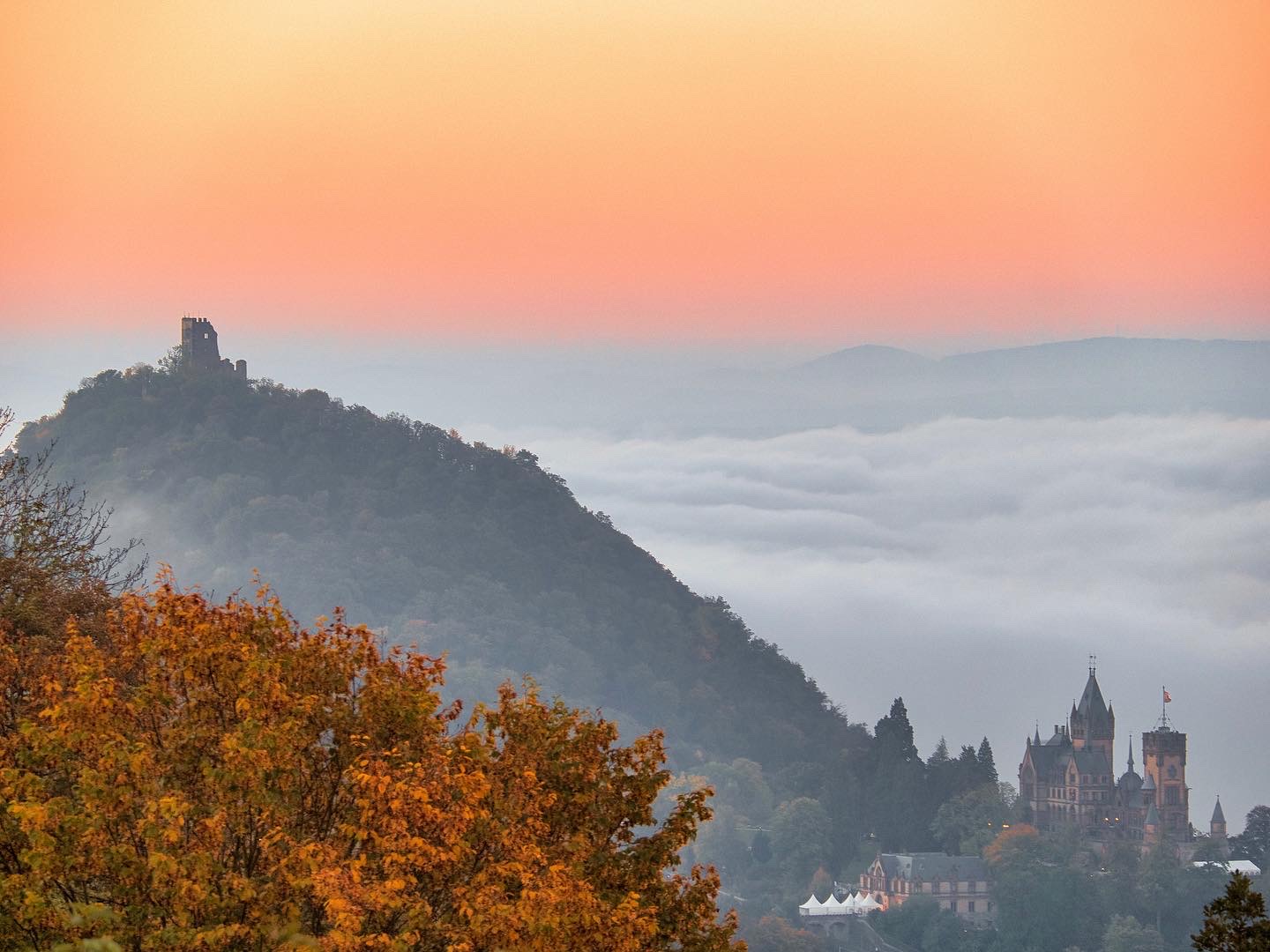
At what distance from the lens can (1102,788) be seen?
172000 mm

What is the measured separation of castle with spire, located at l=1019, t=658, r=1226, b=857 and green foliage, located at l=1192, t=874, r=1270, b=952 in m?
153

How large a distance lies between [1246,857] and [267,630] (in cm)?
16228

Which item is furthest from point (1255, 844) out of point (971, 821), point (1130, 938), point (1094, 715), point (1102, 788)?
point (1130, 938)

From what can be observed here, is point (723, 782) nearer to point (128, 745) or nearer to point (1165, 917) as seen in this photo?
point (1165, 917)

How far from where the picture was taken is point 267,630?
19.1 metres

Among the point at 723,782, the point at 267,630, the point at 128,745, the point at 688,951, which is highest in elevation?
the point at 723,782

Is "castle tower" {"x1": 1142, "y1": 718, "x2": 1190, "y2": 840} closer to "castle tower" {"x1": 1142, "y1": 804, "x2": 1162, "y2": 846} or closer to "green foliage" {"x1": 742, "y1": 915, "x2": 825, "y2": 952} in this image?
"castle tower" {"x1": 1142, "y1": 804, "x2": 1162, "y2": 846}

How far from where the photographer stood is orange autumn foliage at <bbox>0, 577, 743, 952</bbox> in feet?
53.8

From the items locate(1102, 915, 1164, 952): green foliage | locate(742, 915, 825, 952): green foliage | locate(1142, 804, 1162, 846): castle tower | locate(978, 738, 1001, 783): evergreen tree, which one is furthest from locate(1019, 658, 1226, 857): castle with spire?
locate(742, 915, 825, 952): green foliage

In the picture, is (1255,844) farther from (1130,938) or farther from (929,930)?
(929,930)

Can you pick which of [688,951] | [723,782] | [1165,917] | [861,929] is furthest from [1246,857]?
[688,951]

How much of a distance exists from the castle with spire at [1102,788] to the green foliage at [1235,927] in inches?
6012

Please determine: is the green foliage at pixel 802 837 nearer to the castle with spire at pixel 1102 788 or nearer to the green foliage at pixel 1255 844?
the castle with spire at pixel 1102 788

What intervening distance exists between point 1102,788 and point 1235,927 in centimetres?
15843
